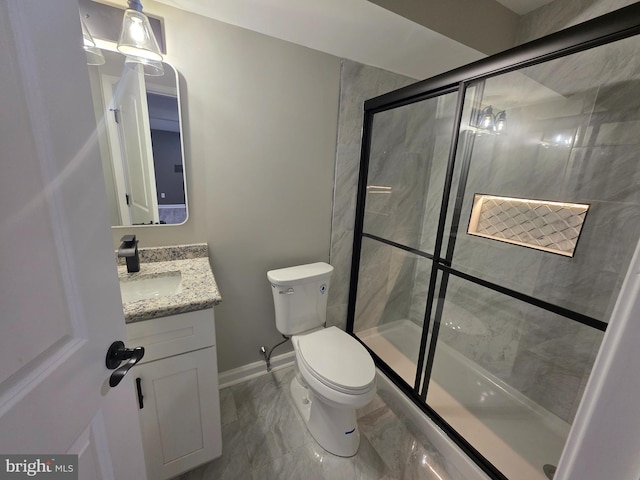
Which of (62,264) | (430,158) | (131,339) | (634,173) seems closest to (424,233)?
(430,158)

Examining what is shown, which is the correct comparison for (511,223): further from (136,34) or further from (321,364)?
(136,34)

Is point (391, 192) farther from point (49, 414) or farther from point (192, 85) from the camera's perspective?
Result: point (49, 414)

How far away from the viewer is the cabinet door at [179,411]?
3.18ft

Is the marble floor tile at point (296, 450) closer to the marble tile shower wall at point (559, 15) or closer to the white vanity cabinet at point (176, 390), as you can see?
the white vanity cabinet at point (176, 390)

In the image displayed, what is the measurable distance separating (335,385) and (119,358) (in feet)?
2.96

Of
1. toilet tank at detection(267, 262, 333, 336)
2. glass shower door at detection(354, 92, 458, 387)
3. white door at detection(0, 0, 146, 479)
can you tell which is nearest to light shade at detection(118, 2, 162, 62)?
white door at detection(0, 0, 146, 479)

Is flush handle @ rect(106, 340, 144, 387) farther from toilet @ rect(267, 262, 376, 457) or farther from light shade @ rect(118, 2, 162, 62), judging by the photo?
light shade @ rect(118, 2, 162, 62)

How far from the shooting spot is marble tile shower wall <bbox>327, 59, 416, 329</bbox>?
65.0 inches

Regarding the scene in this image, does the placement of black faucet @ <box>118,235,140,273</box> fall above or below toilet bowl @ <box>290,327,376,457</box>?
above

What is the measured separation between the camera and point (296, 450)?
4.35 ft

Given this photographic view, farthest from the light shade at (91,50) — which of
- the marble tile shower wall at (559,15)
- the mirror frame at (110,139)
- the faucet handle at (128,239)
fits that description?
the marble tile shower wall at (559,15)

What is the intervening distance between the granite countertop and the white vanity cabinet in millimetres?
43

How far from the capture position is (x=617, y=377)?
306mm

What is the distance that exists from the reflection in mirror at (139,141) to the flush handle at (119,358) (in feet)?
2.98
